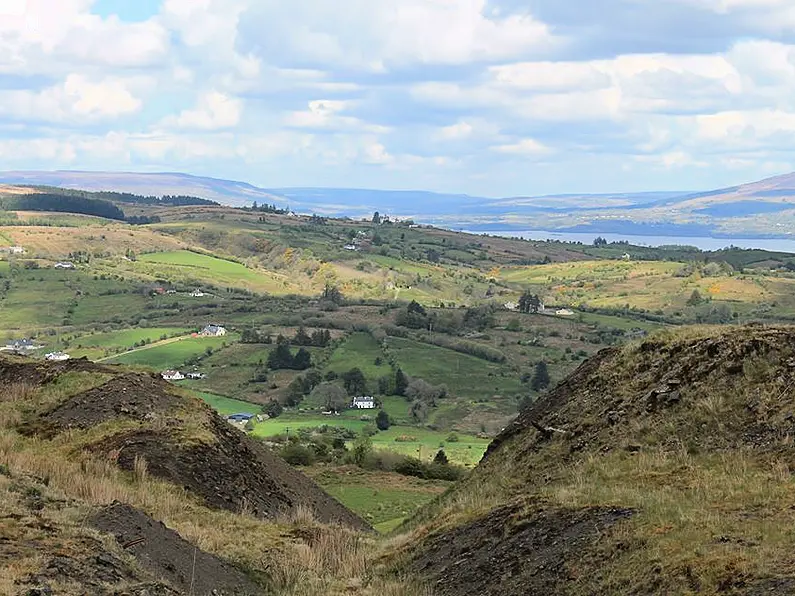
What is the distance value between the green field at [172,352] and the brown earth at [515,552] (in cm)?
9231

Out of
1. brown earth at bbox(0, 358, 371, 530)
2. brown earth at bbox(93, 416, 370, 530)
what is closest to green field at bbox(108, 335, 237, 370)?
brown earth at bbox(0, 358, 371, 530)

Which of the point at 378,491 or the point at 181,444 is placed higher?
the point at 181,444

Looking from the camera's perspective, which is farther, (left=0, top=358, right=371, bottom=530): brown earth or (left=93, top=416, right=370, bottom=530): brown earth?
(left=0, top=358, right=371, bottom=530): brown earth

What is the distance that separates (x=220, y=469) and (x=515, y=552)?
36.7 ft

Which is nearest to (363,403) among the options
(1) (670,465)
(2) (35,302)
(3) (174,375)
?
(3) (174,375)

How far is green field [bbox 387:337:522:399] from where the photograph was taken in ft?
343

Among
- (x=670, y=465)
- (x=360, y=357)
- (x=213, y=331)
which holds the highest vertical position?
(x=670, y=465)

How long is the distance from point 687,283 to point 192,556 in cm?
16415

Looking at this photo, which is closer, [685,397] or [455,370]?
[685,397]

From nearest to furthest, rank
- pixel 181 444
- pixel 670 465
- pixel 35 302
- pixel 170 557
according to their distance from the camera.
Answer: pixel 170 557 < pixel 670 465 < pixel 181 444 < pixel 35 302

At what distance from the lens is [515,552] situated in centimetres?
1276

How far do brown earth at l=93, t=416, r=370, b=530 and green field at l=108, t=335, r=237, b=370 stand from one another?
8064 centimetres

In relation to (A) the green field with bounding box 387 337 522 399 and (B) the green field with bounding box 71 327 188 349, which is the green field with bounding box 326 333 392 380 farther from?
(B) the green field with bounding box 71 327 188 349

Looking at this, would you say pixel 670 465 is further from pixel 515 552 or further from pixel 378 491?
pixel 378 491
